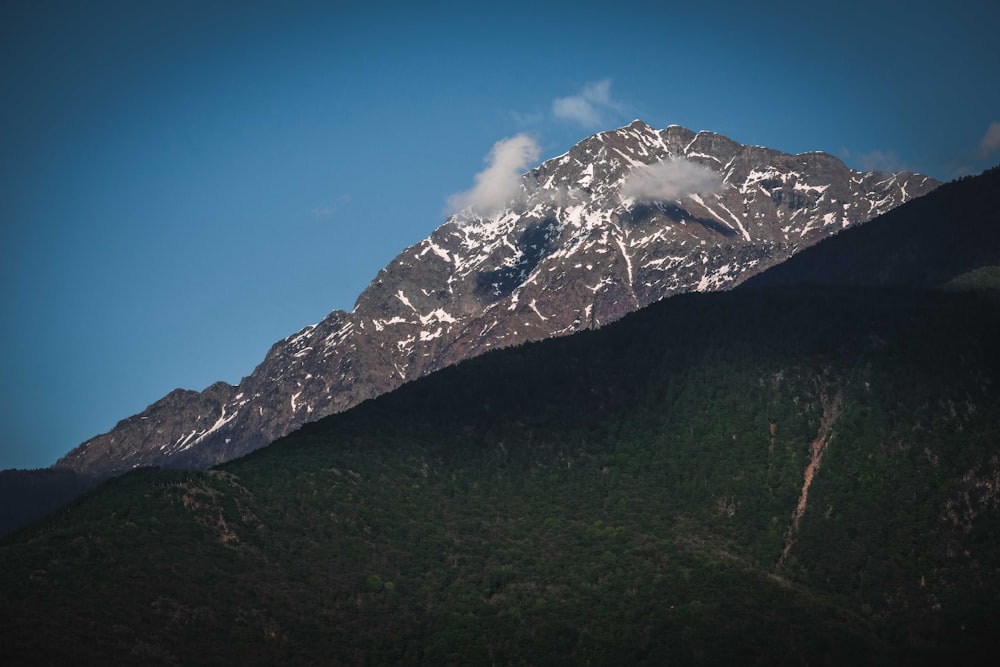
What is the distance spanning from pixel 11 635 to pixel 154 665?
2340cm

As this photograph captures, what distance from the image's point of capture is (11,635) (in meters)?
191

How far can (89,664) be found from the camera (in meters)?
189

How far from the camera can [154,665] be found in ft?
654

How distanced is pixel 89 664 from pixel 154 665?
1292cm

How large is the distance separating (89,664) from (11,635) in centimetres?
1401
